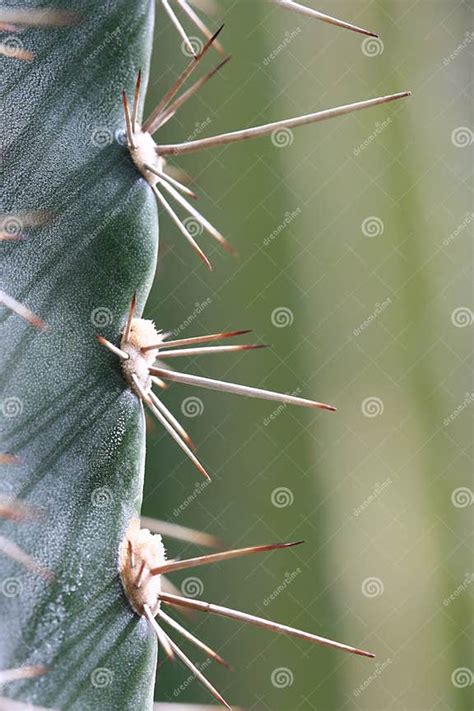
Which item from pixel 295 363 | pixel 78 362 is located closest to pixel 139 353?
pixel 78 362

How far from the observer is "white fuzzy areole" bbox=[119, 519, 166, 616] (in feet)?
1.74

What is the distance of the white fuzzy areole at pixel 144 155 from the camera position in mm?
571

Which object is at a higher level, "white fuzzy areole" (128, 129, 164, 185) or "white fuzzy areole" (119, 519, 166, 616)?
"white fuzzy areole" (128, 129, 164, 185)

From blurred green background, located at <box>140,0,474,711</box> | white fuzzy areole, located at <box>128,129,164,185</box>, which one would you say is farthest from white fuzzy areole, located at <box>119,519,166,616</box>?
blurred green background, located at <box>140,0,474,711</box>

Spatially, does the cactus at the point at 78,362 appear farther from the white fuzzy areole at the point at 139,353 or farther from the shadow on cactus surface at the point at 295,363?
the shadow on cactus surface at the point at 295,363

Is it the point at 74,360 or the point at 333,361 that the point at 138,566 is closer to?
the point at 74,360

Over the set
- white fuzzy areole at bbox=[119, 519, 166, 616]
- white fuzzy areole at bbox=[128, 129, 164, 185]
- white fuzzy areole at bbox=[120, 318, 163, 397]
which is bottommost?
white fuzzy areole at bbox=[119, 519, 166, 616]

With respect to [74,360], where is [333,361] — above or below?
above

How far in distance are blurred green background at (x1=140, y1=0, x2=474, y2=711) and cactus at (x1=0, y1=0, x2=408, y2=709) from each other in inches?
22.3

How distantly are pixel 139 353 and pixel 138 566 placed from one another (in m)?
0.14

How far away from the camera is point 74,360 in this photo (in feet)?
1.76

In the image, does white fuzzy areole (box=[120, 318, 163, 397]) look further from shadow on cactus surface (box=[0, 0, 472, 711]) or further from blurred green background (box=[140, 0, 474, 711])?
blurred green background (box=[140, 0, 474, 711])

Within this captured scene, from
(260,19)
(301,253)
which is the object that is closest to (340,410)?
(301,253)

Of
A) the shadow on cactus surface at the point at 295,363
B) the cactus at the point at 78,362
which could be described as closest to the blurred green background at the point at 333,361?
the shadow on cactus surface at the point at 295,363
